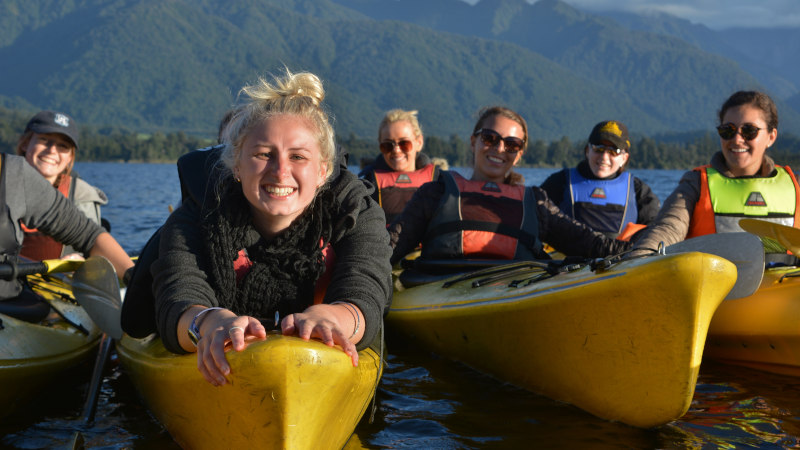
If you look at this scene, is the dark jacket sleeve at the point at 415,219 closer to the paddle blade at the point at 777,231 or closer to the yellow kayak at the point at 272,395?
the paddle blade at the point at 777,231

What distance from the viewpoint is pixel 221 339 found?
6.85 ft

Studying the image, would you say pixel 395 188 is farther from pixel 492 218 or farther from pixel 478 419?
pixel 478 419

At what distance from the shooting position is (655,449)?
332cm

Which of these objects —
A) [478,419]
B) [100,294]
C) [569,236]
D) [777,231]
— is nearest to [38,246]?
[100,294]

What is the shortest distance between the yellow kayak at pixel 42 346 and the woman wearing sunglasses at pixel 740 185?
12.2 feet

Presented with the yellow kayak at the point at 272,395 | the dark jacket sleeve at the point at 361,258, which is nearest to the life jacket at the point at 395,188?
the dark jacket sleeve at the point at 361,258

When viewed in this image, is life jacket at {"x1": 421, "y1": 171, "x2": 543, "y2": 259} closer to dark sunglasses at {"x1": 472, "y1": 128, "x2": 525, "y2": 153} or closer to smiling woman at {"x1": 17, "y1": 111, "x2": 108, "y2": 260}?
dark sunglasses at {"x1": 472, "y1": 128, "x2": 525, "y2": 153}

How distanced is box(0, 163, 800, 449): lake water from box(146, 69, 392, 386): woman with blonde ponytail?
3.28 ft

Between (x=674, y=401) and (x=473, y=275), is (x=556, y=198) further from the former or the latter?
(x=674, y=401)

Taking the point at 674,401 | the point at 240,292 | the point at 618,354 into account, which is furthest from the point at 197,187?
the point at 674,401

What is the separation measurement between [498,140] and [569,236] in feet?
2.72

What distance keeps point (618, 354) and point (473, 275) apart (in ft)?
4.26

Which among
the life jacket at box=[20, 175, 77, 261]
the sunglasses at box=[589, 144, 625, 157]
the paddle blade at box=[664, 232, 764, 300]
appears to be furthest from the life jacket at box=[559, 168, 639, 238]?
the life jacket at box=[20, 175, 77, 261]

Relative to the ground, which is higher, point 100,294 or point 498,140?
point 498,140
